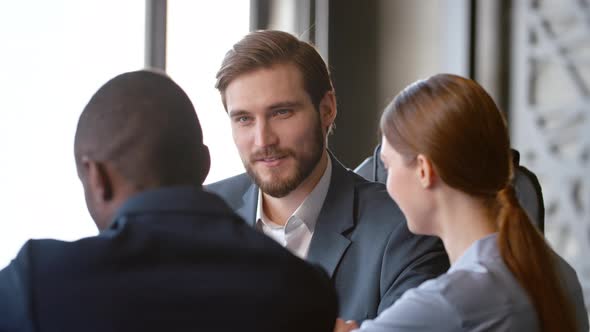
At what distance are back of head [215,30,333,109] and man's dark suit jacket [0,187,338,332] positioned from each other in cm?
107

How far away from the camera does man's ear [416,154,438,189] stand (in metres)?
1.47

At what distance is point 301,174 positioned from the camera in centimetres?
200

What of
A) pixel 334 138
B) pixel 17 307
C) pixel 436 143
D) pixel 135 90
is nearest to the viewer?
pixel 17 307

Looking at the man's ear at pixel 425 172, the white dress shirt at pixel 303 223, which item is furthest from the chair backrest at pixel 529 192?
the white dress shirt at pixel 303 223

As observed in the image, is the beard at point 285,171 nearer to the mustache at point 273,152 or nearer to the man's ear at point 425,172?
the mustache at point 273,152

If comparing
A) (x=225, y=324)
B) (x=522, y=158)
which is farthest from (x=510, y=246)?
(x=522, y=158)

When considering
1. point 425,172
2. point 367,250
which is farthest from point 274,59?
point 425,172

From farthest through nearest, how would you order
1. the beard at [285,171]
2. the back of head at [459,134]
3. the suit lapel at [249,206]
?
the suit lapel at [249,206], the beard at [285,171], the back of head at [459,134]

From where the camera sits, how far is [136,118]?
102cm

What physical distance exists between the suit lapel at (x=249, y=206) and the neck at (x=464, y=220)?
72cm

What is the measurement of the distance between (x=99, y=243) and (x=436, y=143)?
2.37ft

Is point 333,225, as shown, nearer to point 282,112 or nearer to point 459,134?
point 282,112

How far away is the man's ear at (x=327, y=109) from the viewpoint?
2115 millimetres

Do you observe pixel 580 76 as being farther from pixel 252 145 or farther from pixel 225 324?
pixel 225 324
